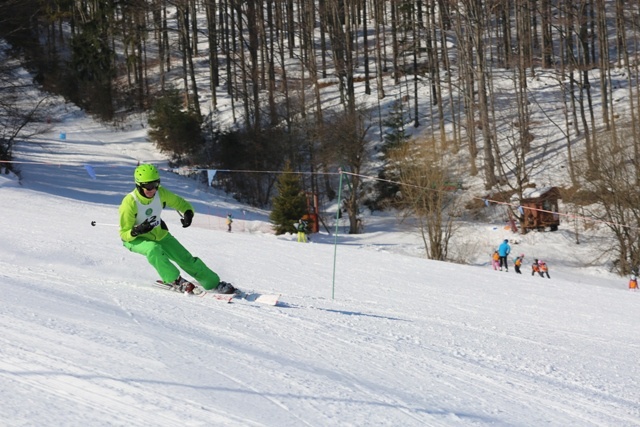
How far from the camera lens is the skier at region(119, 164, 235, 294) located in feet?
29.6

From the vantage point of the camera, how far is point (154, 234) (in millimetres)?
9305

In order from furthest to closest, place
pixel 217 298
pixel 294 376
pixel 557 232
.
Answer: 1. pixel 557 232
2. pixel 217 298
3. pixel 294 376

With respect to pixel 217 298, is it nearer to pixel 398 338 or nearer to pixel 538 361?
pixel 398 338

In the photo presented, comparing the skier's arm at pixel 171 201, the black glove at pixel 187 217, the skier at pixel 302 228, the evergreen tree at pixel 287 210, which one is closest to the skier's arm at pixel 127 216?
the skier's arm at pixel 171 201

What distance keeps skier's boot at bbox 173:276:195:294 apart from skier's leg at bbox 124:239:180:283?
109 mm

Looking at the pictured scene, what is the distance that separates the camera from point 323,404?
4.71 meters

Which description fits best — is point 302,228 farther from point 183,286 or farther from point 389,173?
point 183,286

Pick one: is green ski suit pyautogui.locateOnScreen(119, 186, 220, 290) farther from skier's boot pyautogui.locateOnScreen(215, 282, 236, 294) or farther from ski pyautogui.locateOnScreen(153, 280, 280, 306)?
ski pyautogui.locateOnScreen(153, 280, 280, 306)

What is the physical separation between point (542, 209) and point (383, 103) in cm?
1899

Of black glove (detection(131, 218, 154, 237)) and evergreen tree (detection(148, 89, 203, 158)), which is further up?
evergreen tree (detection(148, 89, 203, 158))

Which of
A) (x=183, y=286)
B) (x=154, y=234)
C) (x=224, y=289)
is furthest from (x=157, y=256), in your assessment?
(x=224, y=289)

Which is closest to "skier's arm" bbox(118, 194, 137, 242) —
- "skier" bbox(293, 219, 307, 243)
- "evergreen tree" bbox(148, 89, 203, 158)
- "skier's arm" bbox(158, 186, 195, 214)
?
"skier's arm" bbox(158, 186, 195, 214)

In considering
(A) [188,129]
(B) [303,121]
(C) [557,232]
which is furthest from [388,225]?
(A) [188,129]

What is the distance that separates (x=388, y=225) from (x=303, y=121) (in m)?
11.3
